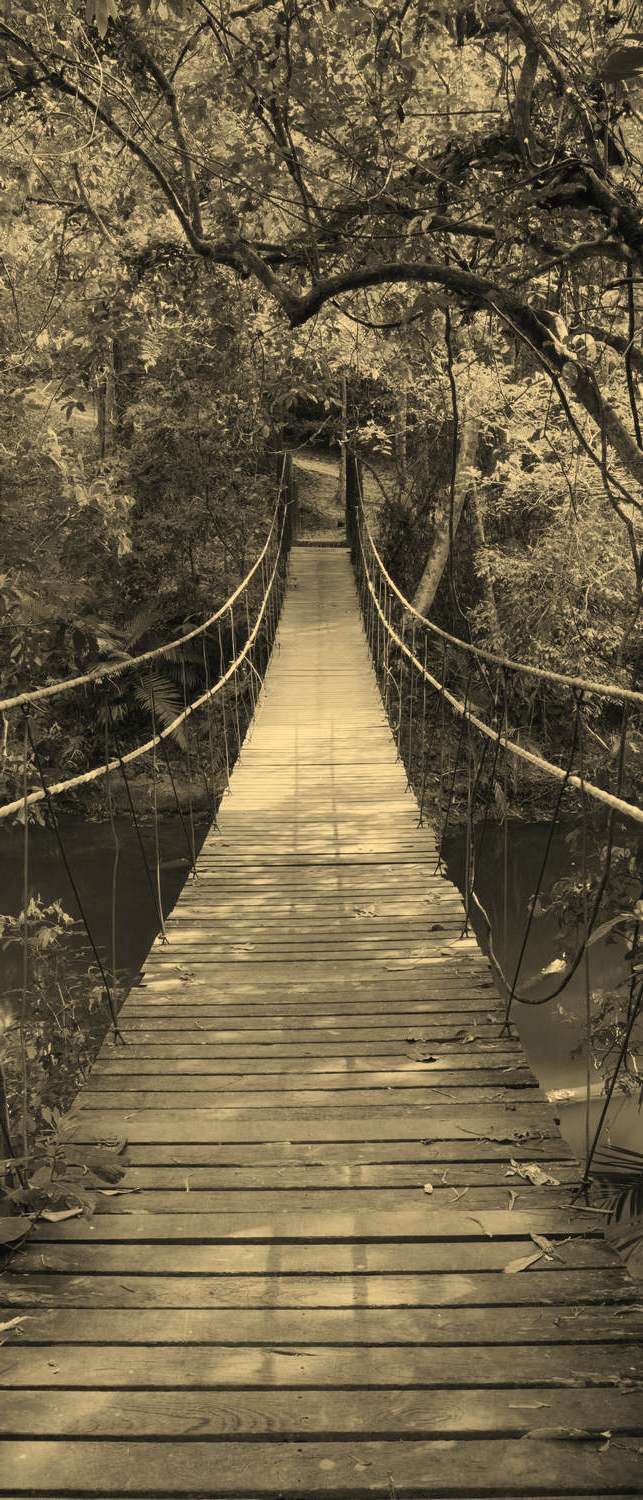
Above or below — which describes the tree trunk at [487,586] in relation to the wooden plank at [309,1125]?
above

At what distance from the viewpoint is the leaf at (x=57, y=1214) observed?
5.79ft

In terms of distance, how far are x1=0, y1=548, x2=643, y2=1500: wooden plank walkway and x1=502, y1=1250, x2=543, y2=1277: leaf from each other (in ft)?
0.04

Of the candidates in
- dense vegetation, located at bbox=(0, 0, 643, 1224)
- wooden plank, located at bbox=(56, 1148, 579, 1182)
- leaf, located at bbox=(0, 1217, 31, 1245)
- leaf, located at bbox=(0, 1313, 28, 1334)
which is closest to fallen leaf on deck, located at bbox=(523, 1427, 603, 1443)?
wooden plank, located at bbox=(56, 1148, 579, 1182)

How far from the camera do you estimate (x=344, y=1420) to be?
1.28m

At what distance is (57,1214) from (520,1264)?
756mm

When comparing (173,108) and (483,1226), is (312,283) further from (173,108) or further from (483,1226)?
(483,1226)

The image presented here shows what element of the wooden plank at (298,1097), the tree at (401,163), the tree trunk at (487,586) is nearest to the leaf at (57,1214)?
the wooden plank at (298,1097)

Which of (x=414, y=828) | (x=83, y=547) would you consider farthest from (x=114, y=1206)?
(x=83, y=547)

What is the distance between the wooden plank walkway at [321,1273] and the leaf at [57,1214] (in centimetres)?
5

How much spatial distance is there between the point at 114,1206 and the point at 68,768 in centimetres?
863

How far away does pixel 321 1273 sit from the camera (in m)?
1.60

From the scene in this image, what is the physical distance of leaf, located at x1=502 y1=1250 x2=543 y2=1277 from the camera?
1601 mm

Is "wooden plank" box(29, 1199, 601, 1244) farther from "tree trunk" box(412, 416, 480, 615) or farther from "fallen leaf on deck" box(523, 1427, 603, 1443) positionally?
"tree trunk" box(412, 416, 480, 615)

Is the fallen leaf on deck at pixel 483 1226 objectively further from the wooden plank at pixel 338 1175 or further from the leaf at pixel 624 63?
the leaf at pixel 624 63
